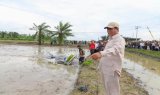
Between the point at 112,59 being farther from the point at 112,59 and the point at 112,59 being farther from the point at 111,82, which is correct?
the point at 111,82

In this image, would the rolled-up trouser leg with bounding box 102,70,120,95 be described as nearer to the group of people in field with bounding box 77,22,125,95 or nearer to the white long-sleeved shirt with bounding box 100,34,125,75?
the group of people in field with bounding box 77,22,125,95

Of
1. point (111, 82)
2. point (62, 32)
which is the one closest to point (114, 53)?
point (111, 82)

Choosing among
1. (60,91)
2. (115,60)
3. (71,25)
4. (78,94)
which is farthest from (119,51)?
(71,25)

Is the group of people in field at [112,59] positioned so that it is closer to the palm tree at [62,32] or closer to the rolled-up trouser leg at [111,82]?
the rolled-up trouser leg at [111,82]

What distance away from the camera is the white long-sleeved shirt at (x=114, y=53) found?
5.84 m

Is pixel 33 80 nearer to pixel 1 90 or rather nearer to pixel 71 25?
pixel 1 90

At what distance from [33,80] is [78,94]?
3631 millimetres

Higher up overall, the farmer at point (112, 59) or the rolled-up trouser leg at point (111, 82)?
the farmer at point (112, 59)

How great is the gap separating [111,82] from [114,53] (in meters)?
0.55

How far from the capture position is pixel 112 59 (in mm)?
5922

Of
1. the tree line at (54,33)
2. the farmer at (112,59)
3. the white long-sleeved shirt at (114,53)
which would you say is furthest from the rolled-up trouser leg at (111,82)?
the tree line at (54,33)

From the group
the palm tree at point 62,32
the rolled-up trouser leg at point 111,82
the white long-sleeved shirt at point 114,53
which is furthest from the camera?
the palm tree at point 62,32

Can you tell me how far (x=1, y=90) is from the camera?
33.7 ft

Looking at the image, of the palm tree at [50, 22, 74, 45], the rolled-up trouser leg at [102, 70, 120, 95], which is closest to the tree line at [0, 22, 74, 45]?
the palm tree at [50, 22, 74, 45]
